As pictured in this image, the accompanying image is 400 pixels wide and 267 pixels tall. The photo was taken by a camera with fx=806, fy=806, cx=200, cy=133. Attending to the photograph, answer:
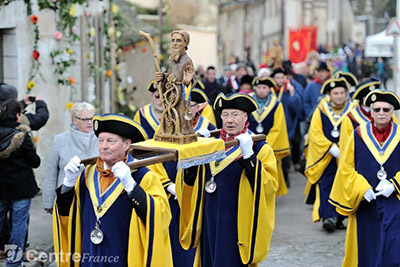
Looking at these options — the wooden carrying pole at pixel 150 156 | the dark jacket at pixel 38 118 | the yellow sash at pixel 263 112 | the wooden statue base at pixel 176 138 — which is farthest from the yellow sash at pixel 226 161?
the yellow sash at pixel 263 112

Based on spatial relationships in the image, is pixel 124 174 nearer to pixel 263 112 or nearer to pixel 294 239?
pixel 294 239

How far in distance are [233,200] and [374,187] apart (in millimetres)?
1584

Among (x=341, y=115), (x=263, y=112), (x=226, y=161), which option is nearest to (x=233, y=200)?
(x=226, y=161)

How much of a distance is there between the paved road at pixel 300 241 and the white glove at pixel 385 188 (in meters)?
1.76

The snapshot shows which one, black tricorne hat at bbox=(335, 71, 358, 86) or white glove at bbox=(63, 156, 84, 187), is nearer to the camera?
white glove at bbox=(63, 156, 84, 187)

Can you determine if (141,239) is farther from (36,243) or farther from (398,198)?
(36,243)

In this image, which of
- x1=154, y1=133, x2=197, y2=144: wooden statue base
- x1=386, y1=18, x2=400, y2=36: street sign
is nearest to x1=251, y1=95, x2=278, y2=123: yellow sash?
x1=386, y1=18, x2=400, y2=36: street sign

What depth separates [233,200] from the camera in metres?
6.82

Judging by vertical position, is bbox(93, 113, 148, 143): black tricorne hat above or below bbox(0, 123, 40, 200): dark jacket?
above

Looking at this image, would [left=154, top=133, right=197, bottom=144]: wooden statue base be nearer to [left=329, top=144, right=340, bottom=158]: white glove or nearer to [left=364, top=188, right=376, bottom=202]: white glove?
[left=364, top=188, right=376, bottom=202]: white glove

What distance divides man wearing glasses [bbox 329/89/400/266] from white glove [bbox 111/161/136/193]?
10.0 feet

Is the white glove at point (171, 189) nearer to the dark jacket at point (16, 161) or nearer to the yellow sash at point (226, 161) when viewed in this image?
the yellow sash at point (226, 161)

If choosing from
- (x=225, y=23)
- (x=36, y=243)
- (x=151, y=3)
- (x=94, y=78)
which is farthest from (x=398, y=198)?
(x=225, y=23)

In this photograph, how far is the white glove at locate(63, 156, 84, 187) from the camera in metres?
5.39
